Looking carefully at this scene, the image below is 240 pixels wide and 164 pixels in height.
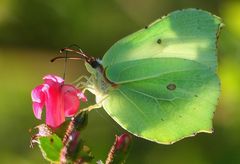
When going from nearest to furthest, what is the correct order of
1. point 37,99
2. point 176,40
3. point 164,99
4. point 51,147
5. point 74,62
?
point 51,147 → point 37,99 → point 176,40 → point 164,99 → point 74,62

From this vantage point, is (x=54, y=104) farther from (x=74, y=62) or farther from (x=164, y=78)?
(x=74, y=62)

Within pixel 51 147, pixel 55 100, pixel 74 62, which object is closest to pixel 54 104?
pixel 55 100

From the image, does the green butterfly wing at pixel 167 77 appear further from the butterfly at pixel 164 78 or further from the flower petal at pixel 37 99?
the flower petal at pixel 37 99

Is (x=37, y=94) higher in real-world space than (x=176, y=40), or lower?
lower

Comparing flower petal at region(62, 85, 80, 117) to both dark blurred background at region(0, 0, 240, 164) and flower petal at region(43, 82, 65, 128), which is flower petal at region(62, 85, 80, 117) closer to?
flower petal at region(43, 82, 65, 128)

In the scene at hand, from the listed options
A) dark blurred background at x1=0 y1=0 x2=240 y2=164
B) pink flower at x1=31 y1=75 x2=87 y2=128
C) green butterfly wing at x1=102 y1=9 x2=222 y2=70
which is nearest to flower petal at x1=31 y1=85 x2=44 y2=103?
pink flower at x1=31 y1=75 x2=87 y2=128

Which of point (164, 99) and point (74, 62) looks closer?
point (164, 99)

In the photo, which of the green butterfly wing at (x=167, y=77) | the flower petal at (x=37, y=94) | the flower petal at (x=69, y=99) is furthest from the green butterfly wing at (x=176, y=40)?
the flower petal at (x=37, y=94)
